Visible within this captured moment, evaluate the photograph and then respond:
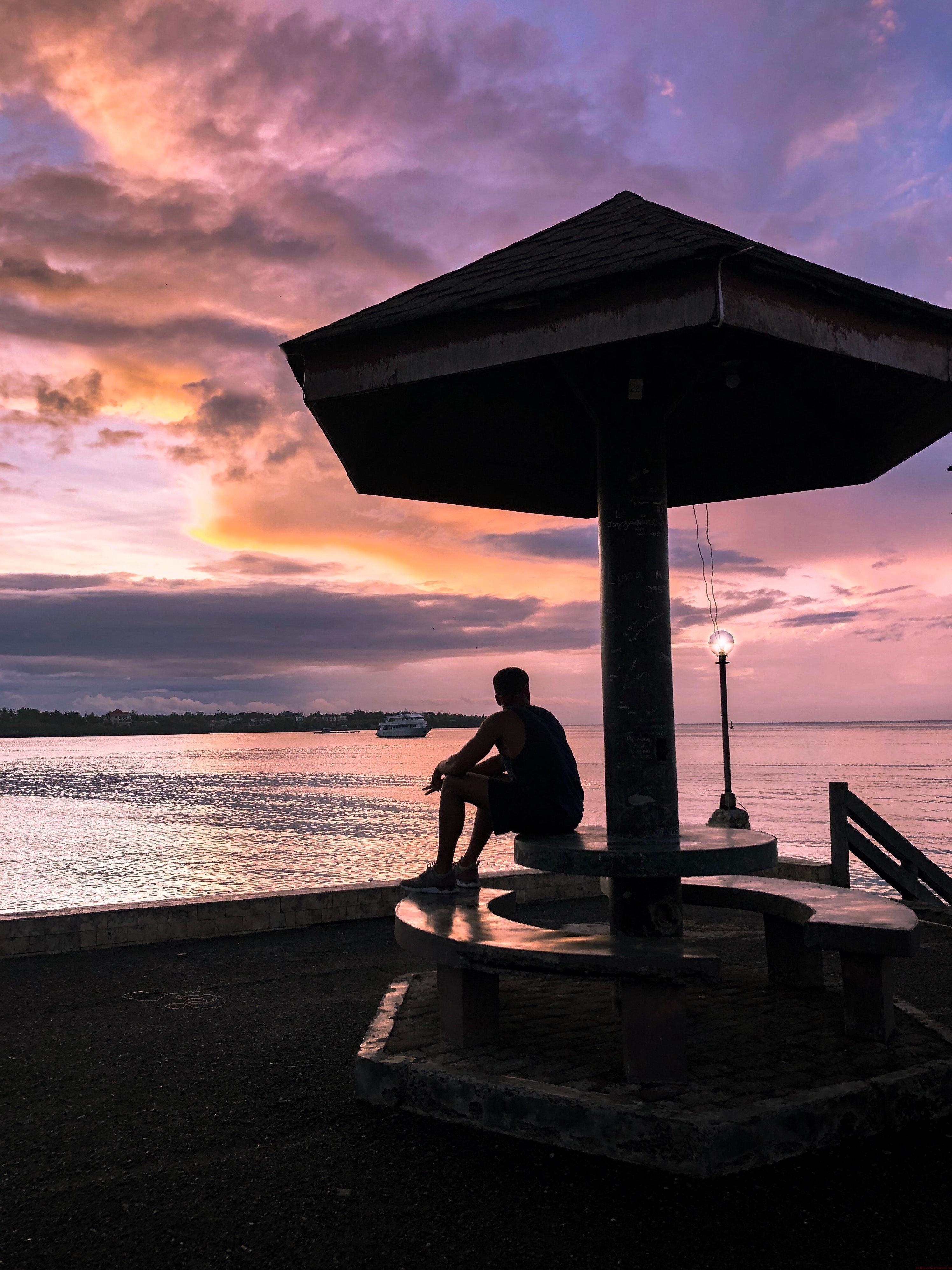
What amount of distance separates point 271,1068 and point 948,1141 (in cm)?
345

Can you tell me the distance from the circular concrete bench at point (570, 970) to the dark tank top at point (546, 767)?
0.81 metres

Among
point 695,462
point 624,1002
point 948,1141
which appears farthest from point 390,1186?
point 695,462

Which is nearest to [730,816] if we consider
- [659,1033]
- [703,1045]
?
[703,1045]

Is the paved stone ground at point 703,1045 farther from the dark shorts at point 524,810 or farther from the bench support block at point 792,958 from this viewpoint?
the dark shorts at point 524,810

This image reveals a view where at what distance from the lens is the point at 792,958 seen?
5.90m

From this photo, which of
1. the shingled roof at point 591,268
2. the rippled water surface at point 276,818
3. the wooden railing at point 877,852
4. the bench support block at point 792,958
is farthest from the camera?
the rippled water surface at point 276,818

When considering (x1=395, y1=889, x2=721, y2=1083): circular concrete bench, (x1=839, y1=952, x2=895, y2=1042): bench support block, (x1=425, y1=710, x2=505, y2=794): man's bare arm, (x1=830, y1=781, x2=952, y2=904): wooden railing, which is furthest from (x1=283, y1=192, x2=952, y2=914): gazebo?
(x1=830, y1=781, x2=952, y2=904): wooden railing

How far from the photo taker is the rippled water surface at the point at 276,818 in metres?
27.9

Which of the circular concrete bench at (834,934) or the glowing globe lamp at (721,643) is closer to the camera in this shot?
the circular concrete bench at (834,934)

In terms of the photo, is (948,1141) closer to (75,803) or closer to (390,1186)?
(390,1186)

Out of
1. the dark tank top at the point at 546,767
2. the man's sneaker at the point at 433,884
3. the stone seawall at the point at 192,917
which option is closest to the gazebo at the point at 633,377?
the dark tank top at the point at 546,767

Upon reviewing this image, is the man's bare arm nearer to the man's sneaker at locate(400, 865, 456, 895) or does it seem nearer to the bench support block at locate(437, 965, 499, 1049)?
the man's sneaker at locate(400, 865, 456, 895)

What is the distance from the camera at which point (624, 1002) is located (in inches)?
162

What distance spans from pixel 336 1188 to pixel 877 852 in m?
10.4
